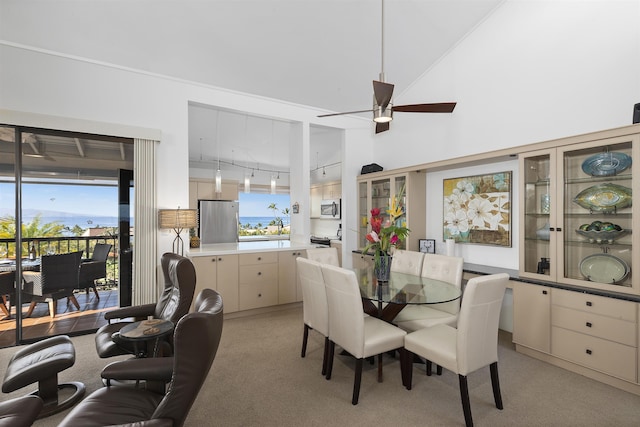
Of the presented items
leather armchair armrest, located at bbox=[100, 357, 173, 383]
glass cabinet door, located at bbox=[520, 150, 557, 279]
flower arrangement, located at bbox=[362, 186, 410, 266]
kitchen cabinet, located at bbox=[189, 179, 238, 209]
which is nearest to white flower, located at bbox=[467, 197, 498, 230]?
glass cabinet door, located at bbox=[520, 150, 557, 279]

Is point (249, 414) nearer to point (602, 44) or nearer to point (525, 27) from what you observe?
point (602, 44)

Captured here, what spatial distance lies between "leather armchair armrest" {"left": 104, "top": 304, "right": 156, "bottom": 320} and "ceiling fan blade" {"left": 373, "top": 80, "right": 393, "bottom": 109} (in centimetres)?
271

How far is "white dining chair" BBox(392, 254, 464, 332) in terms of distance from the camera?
279 cm

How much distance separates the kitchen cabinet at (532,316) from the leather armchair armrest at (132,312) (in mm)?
3499

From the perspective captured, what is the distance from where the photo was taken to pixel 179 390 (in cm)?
134

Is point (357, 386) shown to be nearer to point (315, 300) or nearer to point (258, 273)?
point (315, 300)

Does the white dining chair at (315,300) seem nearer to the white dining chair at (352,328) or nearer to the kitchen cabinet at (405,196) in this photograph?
the white dining chair at (352,328)

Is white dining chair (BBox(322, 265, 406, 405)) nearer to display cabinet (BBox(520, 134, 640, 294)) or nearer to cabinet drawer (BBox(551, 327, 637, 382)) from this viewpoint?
cabinet drawer (BBox(551, 327, 637, 382))

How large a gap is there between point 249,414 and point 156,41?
12.2 ft

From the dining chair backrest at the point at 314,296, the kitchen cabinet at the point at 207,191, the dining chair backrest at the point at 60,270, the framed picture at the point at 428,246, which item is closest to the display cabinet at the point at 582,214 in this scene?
the framed picture at the point at 428,246

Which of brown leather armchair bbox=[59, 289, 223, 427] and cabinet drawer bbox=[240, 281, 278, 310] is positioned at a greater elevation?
brown leather armchair bbox=[59, 289, 223, 427]

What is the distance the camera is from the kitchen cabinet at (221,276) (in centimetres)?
379

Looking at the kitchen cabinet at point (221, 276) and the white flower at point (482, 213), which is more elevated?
the white flower at point (482, 213)

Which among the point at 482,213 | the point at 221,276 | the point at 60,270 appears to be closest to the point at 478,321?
the point at 482,213
